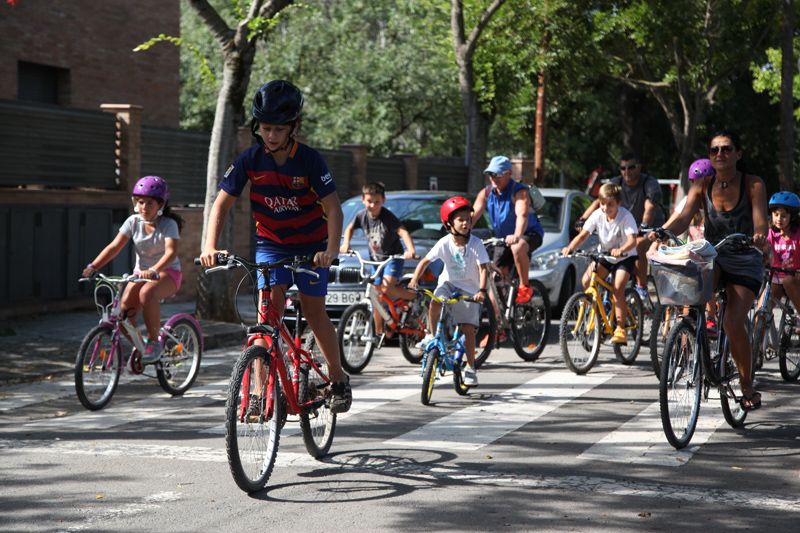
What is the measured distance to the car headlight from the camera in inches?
623

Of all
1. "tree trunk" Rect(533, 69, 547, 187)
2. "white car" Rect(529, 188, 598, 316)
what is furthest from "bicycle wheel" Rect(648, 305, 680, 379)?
"tree trunk" Rect(533, 69, 547, 187)

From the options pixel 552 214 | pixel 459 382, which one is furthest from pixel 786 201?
pixel 552 214

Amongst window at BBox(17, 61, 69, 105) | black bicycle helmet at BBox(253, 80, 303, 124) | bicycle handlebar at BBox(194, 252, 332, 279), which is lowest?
bicycle handlebar at BBox(194, 252, 332, 279)

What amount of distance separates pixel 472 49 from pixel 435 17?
8552 mm

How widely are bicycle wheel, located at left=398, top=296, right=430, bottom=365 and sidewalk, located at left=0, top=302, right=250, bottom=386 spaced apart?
2667 mm

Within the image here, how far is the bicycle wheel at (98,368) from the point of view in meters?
9.22

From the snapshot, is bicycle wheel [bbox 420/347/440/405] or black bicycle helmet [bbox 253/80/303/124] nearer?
black bicycle helmet [bbox 253/80/303/124]

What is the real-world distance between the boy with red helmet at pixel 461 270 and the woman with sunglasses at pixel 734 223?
2.08 m

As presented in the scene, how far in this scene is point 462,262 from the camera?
10.1 metres

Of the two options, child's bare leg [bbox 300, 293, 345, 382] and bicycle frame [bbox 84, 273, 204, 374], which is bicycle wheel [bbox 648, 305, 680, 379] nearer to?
child's bare leg [bbox 300, 293, 345, 382]

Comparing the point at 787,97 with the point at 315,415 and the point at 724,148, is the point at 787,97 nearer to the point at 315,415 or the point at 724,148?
the point at 724,148

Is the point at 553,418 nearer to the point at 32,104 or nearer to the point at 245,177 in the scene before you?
the point at 245,177

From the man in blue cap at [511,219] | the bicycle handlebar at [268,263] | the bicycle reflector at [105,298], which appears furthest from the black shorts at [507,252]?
the bicycle handlebar at [268,263]

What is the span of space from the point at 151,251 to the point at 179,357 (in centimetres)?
90
